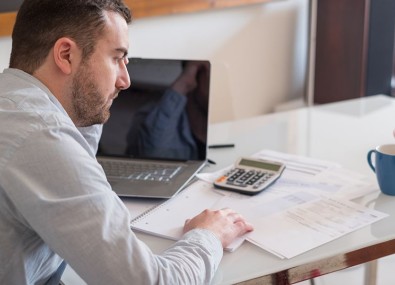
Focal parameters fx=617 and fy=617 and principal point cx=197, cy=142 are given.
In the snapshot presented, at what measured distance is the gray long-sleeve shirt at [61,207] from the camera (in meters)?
0.95

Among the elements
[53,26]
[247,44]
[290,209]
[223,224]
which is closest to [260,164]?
[290,209]

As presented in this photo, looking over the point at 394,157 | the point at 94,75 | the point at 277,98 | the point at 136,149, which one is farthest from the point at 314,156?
the point at 277,98

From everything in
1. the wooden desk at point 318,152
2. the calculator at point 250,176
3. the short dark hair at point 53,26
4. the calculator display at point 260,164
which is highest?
the short dark hair at point 53,26

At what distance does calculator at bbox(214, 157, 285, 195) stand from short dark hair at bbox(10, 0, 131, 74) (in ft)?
1.76

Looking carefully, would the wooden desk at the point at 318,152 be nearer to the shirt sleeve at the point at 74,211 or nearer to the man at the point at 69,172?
the man at the point at 69,172

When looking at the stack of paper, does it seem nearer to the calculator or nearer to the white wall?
the calculator

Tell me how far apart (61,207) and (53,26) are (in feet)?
1.14

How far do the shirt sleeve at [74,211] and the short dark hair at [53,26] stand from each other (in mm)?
194

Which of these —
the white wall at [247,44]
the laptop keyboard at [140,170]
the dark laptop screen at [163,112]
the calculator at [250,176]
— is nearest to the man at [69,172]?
the calculator at [250,176]

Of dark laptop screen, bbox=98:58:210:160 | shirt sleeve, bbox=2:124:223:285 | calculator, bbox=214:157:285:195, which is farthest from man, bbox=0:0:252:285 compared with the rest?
dark laptop screen, bbox=98:58:210:160

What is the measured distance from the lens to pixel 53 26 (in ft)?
3.61

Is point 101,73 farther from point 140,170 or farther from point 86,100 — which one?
point 140,170

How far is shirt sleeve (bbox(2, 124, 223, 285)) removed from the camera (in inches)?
37.4

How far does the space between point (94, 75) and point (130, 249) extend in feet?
1.12
